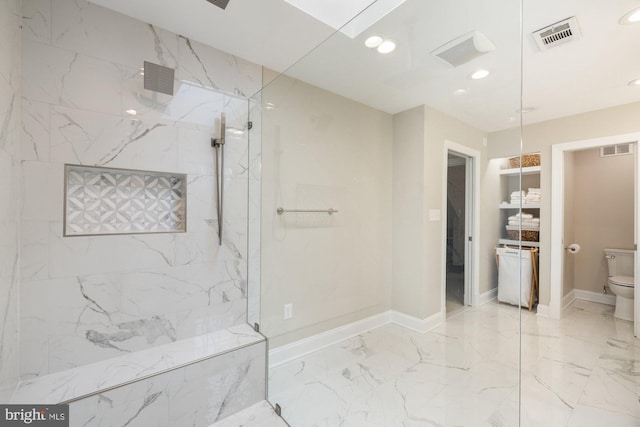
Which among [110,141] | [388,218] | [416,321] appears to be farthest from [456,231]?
[110,141]

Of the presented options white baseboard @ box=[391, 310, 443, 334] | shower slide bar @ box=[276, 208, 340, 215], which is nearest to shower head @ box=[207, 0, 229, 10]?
shower slide bar @ box=[276, 208, 340, 215]

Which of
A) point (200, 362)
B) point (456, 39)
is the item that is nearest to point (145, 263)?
point (200, 362)

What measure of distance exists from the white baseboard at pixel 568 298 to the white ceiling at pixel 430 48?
2.42 metres

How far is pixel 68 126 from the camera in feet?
4.68

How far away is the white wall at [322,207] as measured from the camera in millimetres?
2096

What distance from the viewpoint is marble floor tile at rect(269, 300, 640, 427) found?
1.43 metres

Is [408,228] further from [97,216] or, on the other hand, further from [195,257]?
[97,216]

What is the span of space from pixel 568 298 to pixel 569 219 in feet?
3.36

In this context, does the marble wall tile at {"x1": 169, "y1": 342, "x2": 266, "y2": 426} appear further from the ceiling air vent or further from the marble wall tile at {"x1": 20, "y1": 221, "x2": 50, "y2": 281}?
the ceiling air vent

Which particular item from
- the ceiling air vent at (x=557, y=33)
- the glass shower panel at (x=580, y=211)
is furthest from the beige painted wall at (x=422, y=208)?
the ceiling air vent at (x=557, y=33)

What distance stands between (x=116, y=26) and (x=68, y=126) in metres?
0.64

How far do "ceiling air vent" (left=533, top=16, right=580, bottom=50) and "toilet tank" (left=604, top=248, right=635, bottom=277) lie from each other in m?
3.05

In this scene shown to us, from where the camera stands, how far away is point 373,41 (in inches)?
66.7

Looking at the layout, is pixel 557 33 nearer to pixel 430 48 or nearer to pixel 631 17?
pixel 631 17
